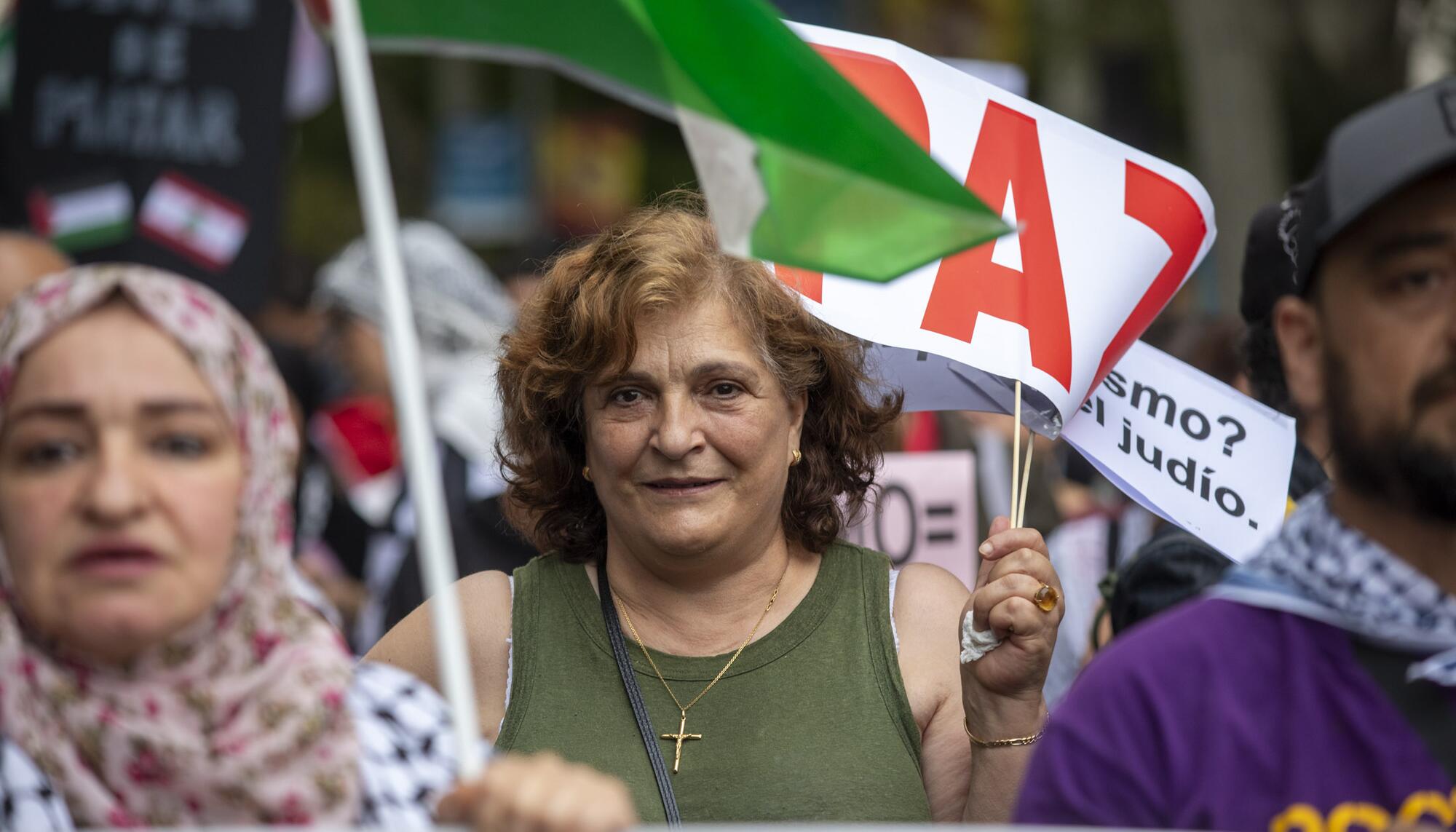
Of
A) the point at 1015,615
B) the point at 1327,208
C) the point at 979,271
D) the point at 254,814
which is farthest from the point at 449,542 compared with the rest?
the point at 1327,208

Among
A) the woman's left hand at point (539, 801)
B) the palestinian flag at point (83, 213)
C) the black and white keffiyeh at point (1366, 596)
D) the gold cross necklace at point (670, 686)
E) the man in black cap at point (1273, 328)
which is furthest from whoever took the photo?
the palestinian flag at point (83, 213)

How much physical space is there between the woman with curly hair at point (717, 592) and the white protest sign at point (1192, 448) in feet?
1.43

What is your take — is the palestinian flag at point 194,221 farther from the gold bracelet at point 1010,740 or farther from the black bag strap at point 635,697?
the gold bracelet at point 1010,740

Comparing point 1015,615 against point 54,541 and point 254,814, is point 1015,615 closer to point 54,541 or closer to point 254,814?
point 254,814

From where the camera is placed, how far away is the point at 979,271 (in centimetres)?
349

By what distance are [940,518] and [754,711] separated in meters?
1.29

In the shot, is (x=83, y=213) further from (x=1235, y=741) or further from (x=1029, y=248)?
(x=1235, y=741)

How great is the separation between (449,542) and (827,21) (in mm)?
13471

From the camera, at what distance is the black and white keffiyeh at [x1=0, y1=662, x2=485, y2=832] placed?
2061 mm

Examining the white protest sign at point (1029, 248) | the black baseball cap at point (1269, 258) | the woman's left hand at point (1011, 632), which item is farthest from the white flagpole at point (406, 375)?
the black baseball cap at point (1269, 258)

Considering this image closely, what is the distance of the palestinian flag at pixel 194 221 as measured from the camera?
4.75m

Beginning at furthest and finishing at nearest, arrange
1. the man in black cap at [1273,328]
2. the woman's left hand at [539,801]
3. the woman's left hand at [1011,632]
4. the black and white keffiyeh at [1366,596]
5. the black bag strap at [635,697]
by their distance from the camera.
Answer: the man in black cap at [1273,328] → the black bag strap at [635,697] → the woman's left hand at [1011,632] → the black and white keffiyeh at [1366,596] → the woman's left hand at [539,801]

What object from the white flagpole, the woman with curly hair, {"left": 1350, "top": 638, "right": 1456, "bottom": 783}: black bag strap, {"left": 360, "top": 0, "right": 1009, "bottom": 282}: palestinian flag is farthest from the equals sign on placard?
the white flagpole

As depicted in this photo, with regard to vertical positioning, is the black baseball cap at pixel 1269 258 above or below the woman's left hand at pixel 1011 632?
above
